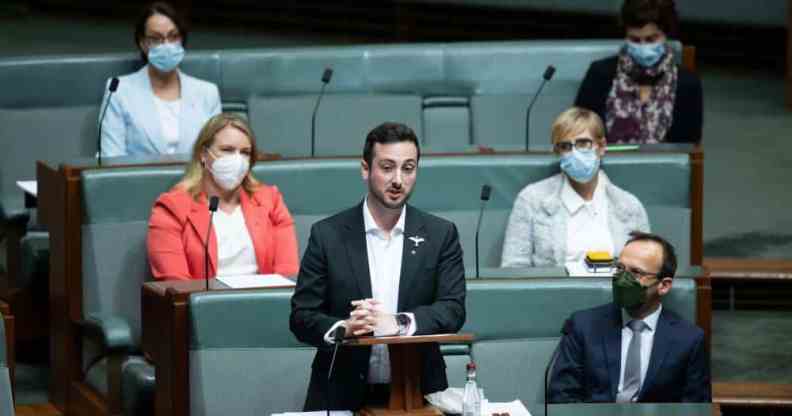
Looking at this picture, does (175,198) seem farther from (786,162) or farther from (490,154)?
(786,162)

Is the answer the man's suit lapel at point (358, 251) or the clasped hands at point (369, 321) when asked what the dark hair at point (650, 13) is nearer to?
the man's suit lapel at point (358, 251)

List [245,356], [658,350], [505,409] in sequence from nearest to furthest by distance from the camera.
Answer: [505,409]
[658,350]
[245,356]

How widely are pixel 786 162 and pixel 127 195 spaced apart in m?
2.98

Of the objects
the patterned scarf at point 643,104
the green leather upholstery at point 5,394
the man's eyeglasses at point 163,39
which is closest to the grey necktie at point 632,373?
the green leather upholstery at point 5,394

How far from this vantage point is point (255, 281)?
155 inches

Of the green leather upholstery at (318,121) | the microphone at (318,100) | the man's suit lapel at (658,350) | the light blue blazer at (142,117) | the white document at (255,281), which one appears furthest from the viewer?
the green leather upholstery at (318,121)

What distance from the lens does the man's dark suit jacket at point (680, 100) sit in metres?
5.16

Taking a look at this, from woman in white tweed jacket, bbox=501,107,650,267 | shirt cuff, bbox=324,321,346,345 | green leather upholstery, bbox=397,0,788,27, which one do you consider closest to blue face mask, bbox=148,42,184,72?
woman in white tweed jacket, bbox=501,107,650,267

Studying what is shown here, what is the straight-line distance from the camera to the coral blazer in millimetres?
4211

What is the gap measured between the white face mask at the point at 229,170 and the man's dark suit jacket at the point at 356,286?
898 mm

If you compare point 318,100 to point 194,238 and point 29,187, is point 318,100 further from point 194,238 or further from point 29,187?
point 194,238

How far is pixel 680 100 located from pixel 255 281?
178 centimetres

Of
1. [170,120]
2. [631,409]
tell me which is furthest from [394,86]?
[631,409]

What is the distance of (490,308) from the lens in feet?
12.8
